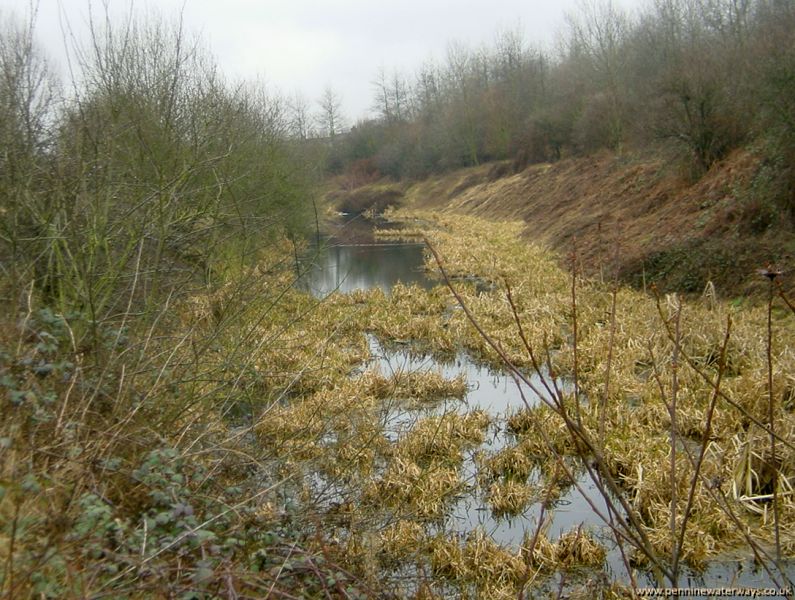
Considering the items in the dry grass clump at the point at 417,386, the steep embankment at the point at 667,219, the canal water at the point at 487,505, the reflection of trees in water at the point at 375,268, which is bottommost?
the canal water at the point at 487,505

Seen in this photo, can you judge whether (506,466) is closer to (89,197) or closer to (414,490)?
(414,490)

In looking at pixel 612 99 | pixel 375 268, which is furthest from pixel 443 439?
pixel 612 99

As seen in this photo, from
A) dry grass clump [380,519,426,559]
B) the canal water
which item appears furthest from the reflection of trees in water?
dry grass clump [380,519,426,559]

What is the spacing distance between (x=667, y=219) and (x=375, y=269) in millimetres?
10176

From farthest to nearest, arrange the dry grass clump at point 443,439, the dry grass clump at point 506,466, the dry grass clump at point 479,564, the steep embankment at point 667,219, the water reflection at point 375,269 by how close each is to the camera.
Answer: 1. the water reflection at point 375,269
2. the steep embankment at point 667,219
3. the dry grass clump at point 443,439
4. the dry grass clump at point 506,466
5. the dry grass clump at point 479,564

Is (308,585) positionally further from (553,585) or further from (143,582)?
(553,585)

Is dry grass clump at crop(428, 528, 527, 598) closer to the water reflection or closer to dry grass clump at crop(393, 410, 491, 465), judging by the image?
dry grass clump at crop(393, 410, 491, 465)

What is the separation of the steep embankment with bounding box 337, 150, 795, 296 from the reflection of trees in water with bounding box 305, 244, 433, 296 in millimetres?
4374

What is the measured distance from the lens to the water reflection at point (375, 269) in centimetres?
1955

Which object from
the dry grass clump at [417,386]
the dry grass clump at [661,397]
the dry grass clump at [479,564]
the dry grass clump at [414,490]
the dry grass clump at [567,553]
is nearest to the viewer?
the dry grass clump at [479,564]

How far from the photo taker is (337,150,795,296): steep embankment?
41.7 feet

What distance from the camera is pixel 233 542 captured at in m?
3.27

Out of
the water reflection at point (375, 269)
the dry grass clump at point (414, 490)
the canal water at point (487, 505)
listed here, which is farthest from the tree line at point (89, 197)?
the water reflection at point (375, 269)

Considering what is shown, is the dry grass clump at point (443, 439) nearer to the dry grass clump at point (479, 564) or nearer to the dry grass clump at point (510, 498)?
the dry grass clump at point (510, 498)
